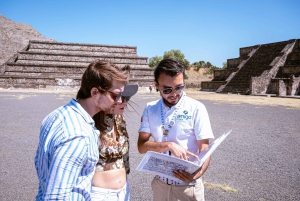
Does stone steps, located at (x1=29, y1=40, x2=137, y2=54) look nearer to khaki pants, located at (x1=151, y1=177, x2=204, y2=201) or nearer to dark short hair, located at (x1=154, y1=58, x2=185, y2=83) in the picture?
dark short hair, located at (x1=154, y1=58, x2=185, y2=83)

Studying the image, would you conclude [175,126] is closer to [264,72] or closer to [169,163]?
[169,163]

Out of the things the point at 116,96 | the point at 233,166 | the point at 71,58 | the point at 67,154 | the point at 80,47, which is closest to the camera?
the point at 67,154

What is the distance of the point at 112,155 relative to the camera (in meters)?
1.74

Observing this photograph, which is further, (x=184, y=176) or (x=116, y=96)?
(x=184, y=176)

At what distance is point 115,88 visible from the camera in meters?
1.51

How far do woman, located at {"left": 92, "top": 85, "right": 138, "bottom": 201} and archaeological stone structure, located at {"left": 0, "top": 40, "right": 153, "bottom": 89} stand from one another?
26876 millimetres

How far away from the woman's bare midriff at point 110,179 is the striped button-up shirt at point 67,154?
1.35 feet

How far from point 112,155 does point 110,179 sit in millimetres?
159

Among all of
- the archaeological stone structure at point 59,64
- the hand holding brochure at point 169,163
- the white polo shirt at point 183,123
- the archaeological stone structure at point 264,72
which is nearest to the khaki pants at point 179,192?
the hand holding brochure at point 169,163

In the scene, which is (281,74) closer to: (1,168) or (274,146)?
(274,146)

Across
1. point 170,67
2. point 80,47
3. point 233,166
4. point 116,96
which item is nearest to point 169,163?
point 116,96

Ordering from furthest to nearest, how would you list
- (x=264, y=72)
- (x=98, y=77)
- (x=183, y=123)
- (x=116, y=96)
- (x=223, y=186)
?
(x=264, y=72), (x=223, y=186), (x=183, y=123), (x=116, y=96), (x=98, y=77)

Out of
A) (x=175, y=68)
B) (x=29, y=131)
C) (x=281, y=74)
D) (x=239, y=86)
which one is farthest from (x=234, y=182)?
(x=281, y=74)

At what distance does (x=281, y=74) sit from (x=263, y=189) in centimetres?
2633
